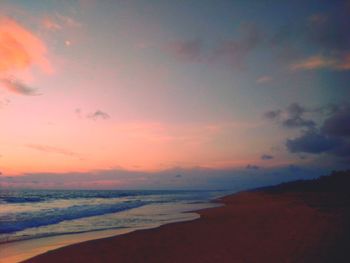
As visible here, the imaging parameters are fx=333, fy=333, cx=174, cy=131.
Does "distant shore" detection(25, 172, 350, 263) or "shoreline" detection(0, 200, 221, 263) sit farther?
"shoreline" detection(0, 200, 221, 263)

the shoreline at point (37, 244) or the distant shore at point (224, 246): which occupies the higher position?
the distant shore at point (224, 246)

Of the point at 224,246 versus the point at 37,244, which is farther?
the point at 37,244

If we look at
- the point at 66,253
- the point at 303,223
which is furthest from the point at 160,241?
the point at 303,223

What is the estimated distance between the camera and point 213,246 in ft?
40.1

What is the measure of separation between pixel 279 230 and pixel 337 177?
230 feet

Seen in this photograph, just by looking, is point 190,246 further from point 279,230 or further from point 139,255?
point 279,230

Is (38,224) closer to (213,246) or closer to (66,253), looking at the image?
(66,253)

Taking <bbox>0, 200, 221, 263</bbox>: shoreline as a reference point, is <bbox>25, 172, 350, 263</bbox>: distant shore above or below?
above

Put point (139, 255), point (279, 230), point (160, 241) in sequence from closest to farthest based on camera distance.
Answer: point (139, 255) → point (160, 241) → point (279, 230)

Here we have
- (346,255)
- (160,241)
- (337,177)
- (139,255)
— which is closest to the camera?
(346,255)

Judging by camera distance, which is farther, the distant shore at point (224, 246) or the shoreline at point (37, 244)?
the shoreline at point (37, 244)

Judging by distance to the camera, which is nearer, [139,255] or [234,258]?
[234,258]

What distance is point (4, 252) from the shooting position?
1248 cm

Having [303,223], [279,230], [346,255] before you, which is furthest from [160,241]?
[303,223]
